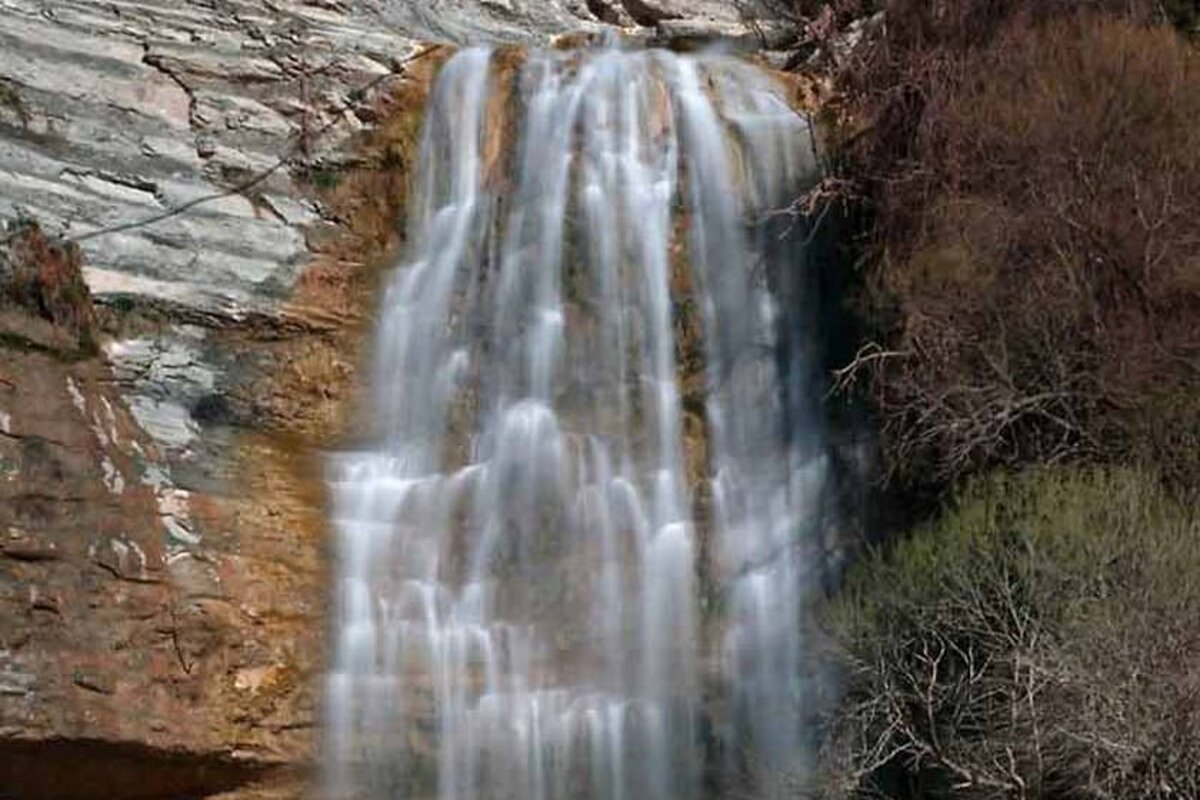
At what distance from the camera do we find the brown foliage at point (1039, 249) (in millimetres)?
11961

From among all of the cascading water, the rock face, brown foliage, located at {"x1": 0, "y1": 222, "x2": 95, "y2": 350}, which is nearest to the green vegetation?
the cascading water

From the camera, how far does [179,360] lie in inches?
559

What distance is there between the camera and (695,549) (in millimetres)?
13570

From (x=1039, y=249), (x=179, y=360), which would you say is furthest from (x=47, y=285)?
(x=1039, y=249)

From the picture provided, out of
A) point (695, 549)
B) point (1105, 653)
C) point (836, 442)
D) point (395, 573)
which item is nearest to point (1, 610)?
point (395, 573)

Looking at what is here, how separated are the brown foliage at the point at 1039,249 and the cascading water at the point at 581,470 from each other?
119 centimetres

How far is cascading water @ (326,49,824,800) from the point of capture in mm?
12977

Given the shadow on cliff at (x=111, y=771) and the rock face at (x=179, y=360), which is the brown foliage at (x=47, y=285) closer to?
the rock face at (x=179, y=360)

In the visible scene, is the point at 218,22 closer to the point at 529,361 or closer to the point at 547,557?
the point at 529,361

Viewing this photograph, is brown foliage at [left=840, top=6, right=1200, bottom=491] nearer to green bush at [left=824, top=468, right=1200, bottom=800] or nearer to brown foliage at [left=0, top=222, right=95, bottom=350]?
green bush at [left=824, top=468, right=1200, bottom=800]

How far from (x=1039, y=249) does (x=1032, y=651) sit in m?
4.10

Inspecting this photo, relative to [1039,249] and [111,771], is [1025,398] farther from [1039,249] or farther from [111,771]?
[111,771]

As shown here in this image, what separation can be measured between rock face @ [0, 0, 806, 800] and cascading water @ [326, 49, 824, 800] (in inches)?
21.1

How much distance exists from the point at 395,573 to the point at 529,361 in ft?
7.21
